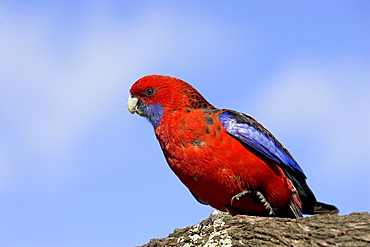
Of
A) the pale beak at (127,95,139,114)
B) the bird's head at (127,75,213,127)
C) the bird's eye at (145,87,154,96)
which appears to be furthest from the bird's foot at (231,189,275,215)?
the pale beak at (127,95,139,114)

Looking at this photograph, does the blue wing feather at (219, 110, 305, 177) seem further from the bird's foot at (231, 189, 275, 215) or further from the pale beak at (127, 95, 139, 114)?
the pale beak at (127, 95, 139, 114)

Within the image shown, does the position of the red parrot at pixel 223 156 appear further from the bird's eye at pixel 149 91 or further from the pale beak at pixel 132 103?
the pale beak at pixel 132 103

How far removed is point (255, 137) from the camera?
6227 mm

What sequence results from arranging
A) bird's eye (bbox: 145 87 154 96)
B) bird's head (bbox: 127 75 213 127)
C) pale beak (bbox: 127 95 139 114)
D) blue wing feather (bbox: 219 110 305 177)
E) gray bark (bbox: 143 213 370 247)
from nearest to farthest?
1. gray bark (bbox: 143 213 370 247)
2. blue wing feather (bbox: 219 110 305 177)
3. bird's head (bbox: 127 75 213 127)
4. bird's eye (bbox: 145 87 154 96)
5. pale beak (bbox: 127 95 139 114)

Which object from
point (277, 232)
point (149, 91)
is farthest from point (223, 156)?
point (149, 91)

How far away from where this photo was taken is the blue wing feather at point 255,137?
6133mm

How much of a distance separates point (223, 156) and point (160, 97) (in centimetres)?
135

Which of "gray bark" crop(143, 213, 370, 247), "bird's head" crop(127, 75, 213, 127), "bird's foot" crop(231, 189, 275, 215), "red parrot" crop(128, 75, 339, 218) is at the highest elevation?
"bird's head" crop(127, 75, 213, 127)

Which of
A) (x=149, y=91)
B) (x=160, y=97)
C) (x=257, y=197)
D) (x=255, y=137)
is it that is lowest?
(x=257, y=197)

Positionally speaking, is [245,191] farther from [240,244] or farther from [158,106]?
[158,106]

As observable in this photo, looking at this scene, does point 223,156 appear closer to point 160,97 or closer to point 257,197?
point 257,197

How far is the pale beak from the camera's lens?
6938 millimetres

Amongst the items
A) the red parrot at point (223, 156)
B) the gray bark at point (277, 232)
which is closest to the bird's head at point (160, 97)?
the red parrot at point (223, 156)

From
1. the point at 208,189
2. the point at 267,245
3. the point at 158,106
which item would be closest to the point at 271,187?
the point at 208,189
